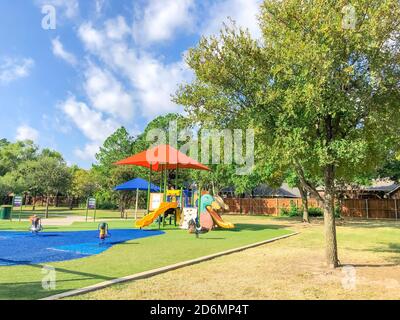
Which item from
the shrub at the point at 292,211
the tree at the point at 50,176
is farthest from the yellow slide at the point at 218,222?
the shrub at the point at 292,211

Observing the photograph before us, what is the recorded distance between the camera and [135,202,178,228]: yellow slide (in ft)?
61.6

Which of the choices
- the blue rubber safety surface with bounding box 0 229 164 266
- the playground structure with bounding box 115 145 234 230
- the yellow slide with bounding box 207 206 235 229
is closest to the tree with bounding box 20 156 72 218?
the playground structure with bounding box 115 145 234 230

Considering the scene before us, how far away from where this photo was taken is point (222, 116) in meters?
10.3

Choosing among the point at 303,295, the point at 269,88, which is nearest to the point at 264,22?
the point at 269,88

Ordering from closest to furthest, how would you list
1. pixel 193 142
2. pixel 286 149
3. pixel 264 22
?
pixel 286 149 → pixel 264 22 → pixel 193 142

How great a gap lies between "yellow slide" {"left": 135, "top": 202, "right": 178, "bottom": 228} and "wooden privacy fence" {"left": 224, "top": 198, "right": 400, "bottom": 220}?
75.2 ft

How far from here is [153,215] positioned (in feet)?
62.0

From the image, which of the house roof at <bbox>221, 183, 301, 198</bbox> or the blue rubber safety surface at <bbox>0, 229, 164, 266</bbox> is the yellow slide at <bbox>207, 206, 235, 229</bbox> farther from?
the house roof at <bbox>221, 183, 301, 198</bbox>

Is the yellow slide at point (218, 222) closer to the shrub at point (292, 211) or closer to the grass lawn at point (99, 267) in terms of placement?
the grass lawn at point (99, 267)

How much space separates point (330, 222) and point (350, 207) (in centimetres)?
3166

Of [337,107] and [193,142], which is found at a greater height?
[193,142]

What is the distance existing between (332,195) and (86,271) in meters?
6.60
